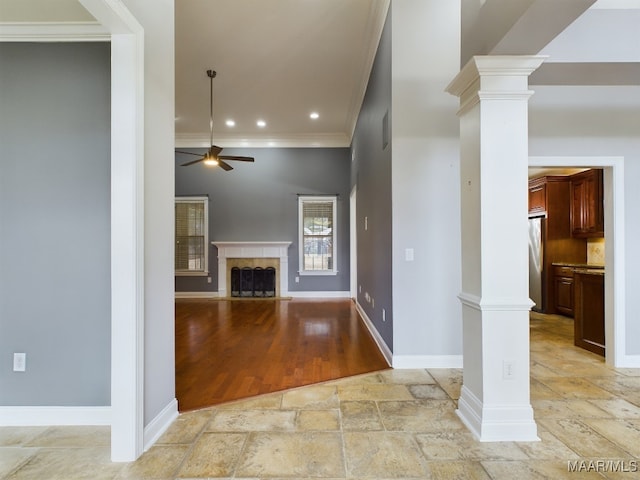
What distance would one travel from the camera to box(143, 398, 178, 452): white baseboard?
6.16ft

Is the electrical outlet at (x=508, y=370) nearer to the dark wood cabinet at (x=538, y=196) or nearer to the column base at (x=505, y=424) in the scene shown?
the column base at (x=505, y=424)

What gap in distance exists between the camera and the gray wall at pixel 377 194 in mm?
3299

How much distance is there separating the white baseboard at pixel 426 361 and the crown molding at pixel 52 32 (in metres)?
3.46

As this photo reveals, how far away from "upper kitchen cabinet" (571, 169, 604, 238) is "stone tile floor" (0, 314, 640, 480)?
11.4 ft

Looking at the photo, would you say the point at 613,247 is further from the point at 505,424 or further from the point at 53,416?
the point at 53,416

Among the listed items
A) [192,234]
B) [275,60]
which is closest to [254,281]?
Result: [192,234]

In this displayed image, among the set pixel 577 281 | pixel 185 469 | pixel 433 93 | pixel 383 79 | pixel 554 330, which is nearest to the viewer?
pixel 185 469

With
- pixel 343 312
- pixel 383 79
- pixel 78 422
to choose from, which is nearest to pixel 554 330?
pixel 343 312

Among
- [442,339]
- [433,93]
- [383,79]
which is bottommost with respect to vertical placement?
[442,339]

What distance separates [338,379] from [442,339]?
109 cm

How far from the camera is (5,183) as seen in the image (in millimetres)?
2174

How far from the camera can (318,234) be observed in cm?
746

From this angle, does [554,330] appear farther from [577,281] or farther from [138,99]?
[138,99]

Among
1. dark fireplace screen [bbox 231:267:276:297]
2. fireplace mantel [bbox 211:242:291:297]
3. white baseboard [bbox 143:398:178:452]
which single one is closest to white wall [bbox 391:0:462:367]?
white baseboard [bbox 143:398:178:452]
